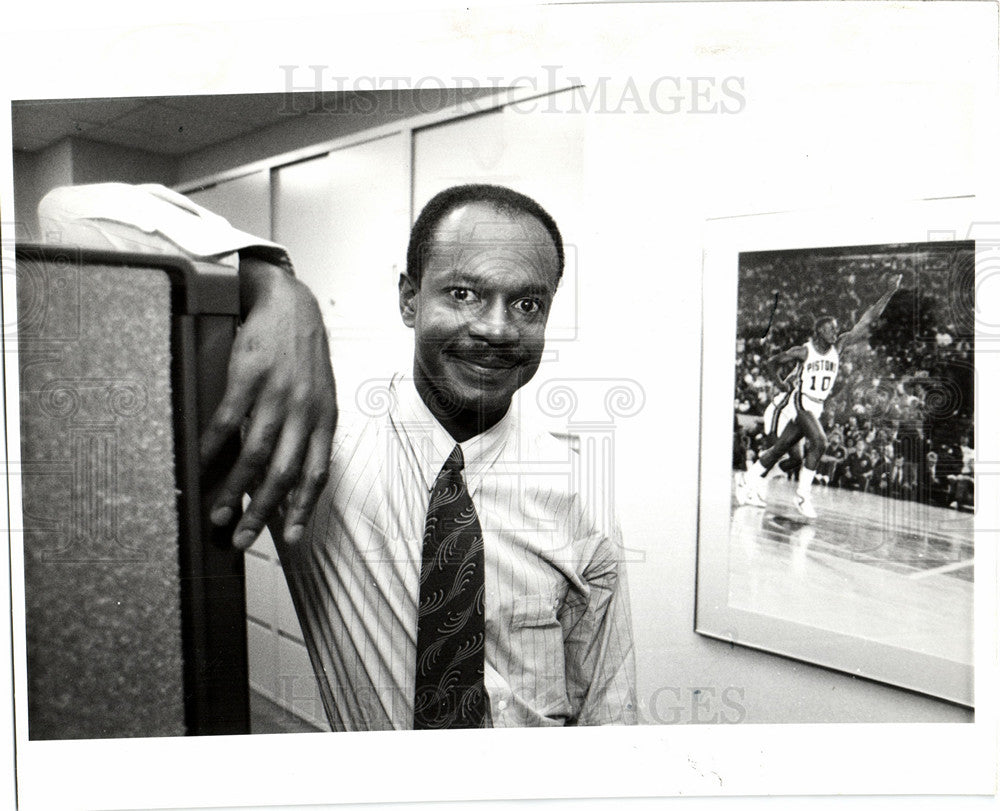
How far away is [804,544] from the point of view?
1211 millimetres

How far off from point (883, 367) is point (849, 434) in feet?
0.41

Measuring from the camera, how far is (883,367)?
1.21m

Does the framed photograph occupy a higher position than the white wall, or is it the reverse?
the white wall

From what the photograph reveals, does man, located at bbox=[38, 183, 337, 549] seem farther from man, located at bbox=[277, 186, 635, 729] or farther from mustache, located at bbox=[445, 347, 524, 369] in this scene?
mustache, located at bbox=[445, 347, 524, 369]

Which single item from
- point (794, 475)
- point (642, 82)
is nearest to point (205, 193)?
point (642, 82)

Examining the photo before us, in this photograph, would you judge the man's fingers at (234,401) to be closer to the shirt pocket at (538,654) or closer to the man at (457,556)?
the man at (457,556)

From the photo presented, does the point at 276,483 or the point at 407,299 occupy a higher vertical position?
the point at 407,299

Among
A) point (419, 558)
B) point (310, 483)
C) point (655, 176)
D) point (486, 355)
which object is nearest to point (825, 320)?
point (655, 176)

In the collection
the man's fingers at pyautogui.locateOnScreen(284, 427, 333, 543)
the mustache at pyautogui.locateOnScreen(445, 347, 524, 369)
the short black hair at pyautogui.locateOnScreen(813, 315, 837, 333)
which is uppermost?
the short black hair at pyautogui.locateOnScreen(813, 315, 837, 333)

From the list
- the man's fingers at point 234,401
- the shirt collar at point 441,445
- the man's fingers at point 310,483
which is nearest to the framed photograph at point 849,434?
the shirt collar at point 441,445

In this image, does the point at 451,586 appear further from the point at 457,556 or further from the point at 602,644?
the point at 602,644

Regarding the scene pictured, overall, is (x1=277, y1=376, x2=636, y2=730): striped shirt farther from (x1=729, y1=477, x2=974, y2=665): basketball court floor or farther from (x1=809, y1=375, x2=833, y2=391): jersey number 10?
(x1=809, y1=375, x2=833, y2=391): jersey number 10

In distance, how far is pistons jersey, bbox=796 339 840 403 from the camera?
120 cm

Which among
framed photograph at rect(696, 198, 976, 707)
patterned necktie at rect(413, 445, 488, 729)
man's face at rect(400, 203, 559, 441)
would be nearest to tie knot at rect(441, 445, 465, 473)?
patterned necktie at rect(413, 445, 488, 729)
